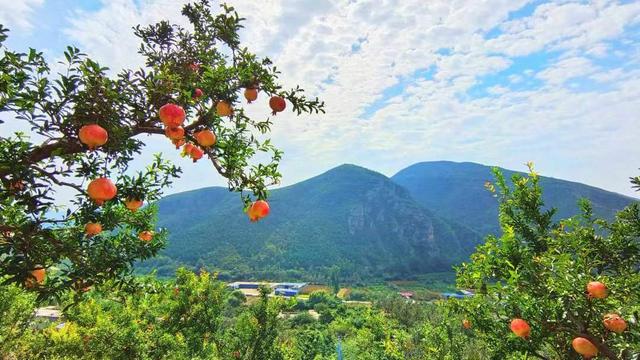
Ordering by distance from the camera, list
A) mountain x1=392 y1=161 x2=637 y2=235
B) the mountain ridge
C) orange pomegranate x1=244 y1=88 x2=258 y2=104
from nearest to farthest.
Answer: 1. orange pomegranate x1=244 y1=88 x2=258 y2=104
2. mountain x1=392 y1=161 x2=637 y2=235
3. the mountain ridge

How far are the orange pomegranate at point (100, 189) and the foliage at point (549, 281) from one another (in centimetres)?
443

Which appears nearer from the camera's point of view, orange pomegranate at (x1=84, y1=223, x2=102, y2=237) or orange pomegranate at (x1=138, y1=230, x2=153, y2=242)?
orange pomegranate at (x1=84, y1=223, x2=102, y2=237)

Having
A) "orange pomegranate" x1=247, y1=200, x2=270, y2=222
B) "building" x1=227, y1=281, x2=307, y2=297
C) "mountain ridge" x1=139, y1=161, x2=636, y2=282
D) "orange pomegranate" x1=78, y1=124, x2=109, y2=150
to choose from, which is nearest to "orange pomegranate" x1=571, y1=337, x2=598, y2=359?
"orange pomegranate" x1=247, y1=200, x2=270, y2=222

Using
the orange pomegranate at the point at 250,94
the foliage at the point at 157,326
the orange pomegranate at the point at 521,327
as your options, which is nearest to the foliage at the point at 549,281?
the orange pomegranate at the point at 521,327

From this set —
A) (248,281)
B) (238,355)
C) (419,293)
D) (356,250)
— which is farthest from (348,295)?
(238,355)

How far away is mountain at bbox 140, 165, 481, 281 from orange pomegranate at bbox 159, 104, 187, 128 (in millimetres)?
99640

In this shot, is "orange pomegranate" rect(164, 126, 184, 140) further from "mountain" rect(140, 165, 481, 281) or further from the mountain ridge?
"mountain" rect(140, 165, 481, 281)

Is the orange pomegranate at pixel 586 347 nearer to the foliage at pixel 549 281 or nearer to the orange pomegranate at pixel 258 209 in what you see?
the foliage at pixel 549 281

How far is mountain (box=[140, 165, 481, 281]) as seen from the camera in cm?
10831

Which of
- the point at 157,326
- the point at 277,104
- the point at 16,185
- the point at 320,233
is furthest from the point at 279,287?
the point at 16,185

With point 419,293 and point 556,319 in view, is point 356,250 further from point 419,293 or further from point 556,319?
point 556,319

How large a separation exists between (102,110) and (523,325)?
484 centimetres

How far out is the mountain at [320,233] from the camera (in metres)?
108

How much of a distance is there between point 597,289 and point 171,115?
4678 millimetres
